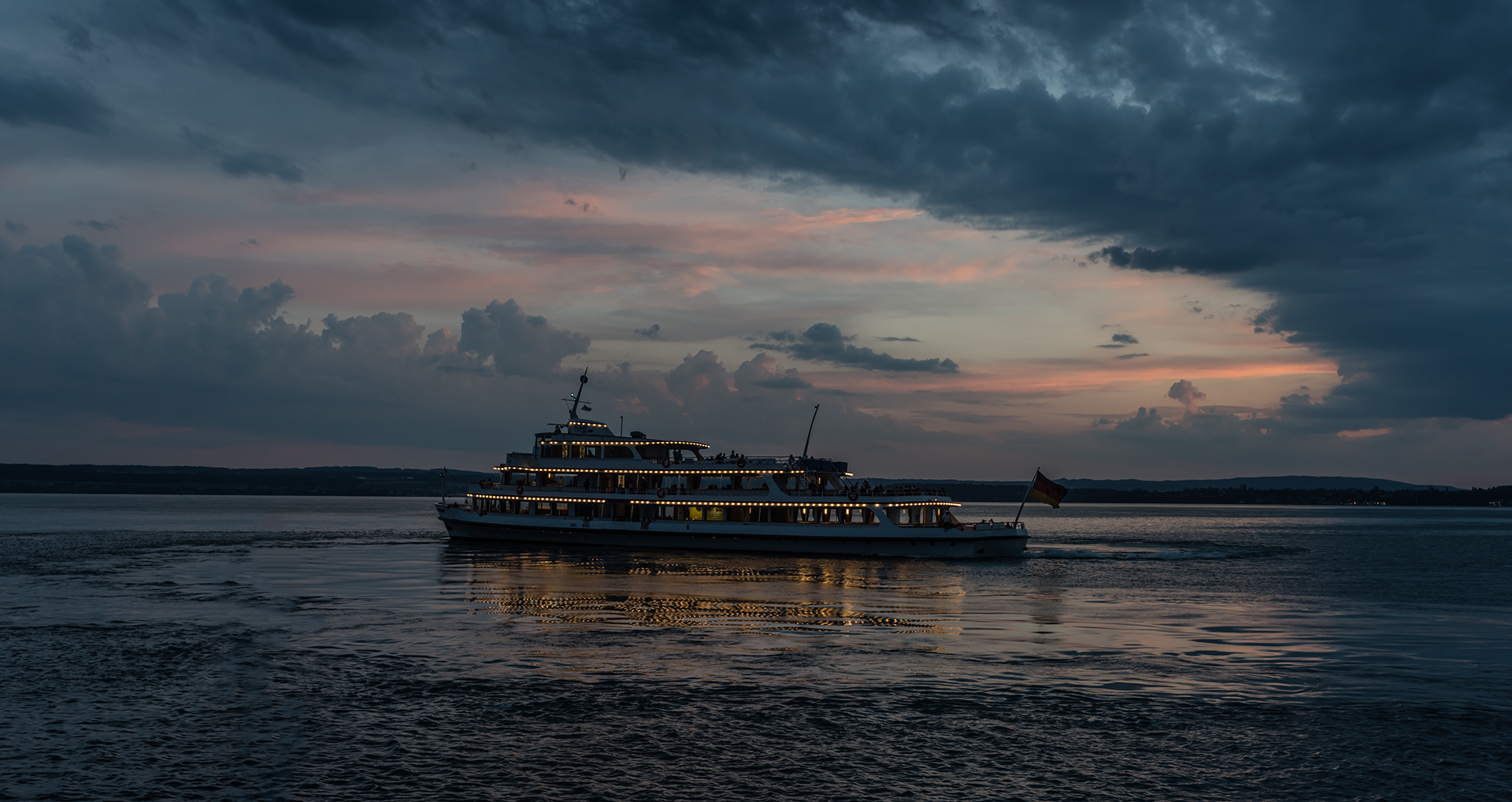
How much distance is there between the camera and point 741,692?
23.5 m

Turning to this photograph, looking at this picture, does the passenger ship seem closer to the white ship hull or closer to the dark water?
the white ship hull

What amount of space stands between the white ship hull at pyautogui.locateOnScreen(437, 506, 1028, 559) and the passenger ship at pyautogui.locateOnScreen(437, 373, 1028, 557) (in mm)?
81

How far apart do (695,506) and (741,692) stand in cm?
5083

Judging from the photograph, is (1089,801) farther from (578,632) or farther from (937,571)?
(937,571)

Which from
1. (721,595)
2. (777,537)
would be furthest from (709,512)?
(721,595)

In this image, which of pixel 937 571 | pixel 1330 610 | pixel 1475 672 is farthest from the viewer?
pixel 937 571

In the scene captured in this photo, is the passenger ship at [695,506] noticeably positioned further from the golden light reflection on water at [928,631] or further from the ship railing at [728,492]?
the golden light reflection on water at [928,631]

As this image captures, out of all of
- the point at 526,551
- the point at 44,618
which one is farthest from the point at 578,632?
the point at 526,551

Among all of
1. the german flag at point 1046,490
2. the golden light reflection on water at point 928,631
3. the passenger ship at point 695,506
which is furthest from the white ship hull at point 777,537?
the golden light reflection on water at point 928,631

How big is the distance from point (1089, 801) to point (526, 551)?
64.8m

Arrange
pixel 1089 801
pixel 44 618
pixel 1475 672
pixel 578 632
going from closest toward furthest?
pixel 1089 801, pixel 1475 672, pixel 578 632, pixel 44 618

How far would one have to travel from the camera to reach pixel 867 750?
18.7 meters

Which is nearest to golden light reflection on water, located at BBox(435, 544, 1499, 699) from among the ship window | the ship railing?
the ship railing

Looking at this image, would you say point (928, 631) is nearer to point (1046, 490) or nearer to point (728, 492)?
point (1046, 490)
